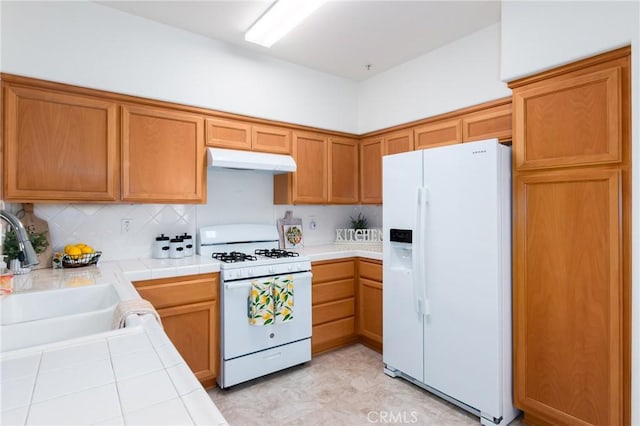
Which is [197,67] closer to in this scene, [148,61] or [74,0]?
[148,61]

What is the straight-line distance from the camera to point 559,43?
1.91 metres

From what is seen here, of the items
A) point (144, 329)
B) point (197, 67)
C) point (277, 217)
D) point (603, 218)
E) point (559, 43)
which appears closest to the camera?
point (144, 329)

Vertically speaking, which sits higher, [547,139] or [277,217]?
[547,139]

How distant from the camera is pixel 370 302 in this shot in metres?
3.17

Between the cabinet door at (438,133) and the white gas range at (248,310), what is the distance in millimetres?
1476

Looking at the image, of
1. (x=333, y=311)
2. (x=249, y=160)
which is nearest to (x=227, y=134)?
(x=249, y=160)

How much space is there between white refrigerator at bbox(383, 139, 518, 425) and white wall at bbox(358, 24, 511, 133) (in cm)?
76

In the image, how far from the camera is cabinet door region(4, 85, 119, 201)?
80.7 inches

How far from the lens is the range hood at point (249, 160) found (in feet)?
8.84

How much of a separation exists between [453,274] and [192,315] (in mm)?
1790

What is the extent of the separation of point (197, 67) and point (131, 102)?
0.59 m

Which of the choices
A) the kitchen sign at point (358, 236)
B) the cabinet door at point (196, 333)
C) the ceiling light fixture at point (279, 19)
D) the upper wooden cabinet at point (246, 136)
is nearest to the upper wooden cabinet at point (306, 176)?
the upper wooden cabinet at point (246, 136)

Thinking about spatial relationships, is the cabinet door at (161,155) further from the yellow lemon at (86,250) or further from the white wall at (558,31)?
the white wall at (558,31)

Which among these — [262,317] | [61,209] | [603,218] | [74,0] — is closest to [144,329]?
[262,317]
